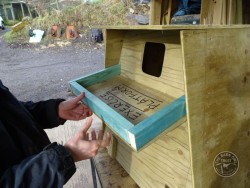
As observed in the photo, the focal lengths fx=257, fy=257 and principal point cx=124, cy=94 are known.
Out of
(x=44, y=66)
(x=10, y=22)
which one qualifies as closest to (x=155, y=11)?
(x=44, y=66)

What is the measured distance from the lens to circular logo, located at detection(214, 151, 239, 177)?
846mm

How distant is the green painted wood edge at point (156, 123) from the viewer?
2.32 feet

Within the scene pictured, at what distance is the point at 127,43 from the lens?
1.28 metres

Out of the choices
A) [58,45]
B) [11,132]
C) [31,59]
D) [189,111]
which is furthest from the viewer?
[58,45]

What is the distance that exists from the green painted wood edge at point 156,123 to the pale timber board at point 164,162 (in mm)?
49

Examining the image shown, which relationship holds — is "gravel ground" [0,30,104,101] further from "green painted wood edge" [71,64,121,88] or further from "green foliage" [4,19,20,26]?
"green foliage" [4,19,20,26]

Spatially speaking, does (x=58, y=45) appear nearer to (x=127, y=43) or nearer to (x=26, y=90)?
(x=26, y=90)

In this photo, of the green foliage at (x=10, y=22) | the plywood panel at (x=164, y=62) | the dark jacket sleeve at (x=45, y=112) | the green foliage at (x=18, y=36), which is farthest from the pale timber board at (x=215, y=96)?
the green foliage at (x=10, y=22)

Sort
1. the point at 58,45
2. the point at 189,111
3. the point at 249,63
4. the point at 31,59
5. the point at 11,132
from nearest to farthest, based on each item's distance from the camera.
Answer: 1. the point at 189,111
2. the point at 249,63
3. the point at 11,132
4. the point at 31,59
5. the point at 58,45

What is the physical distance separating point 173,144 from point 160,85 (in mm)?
237

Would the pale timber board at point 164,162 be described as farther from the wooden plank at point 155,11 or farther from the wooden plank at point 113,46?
the wooden plank at point 155,11

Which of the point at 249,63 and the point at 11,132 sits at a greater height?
the point at 249,63

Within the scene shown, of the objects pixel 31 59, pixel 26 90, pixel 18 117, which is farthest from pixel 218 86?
pixel 31 59

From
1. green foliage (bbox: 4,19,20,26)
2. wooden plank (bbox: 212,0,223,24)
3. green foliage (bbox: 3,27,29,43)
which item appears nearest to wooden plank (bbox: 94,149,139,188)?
wooden plank (bbox: 212,0,223,24)
